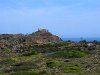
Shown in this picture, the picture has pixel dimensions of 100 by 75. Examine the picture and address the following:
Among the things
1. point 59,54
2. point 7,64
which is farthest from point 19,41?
point 7,64

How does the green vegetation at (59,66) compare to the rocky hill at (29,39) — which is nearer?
the green vegetation at (59,66)

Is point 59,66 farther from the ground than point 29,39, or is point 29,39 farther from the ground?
point 29,39

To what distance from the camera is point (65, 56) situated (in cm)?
4741

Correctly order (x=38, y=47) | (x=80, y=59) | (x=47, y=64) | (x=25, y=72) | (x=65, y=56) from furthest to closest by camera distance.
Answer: (x=38, y=47) → (x=65, y=56) → (x=80, y=59) → (x=47, y=64) → (x=25, y=72)

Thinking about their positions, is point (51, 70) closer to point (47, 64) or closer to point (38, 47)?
point (47, 64)

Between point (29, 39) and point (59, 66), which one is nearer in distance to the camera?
point (59, 66)

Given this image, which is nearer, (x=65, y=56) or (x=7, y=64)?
(x=7, y=64)

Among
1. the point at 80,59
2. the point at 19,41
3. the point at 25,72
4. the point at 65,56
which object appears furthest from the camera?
the point at 19,41

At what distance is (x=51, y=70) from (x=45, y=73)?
2077 millimetres

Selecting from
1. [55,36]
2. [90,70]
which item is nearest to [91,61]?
[90,70]

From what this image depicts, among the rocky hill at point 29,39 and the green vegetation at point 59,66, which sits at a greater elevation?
the rocky hill at point 29,39

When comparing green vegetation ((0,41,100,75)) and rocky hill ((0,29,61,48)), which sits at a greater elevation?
rocky hill ((0,29,61,48))

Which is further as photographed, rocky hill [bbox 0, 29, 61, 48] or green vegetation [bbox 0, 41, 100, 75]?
rocky hill [bbox 0, 29, 61, 48]

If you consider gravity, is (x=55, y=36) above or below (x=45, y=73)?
above
